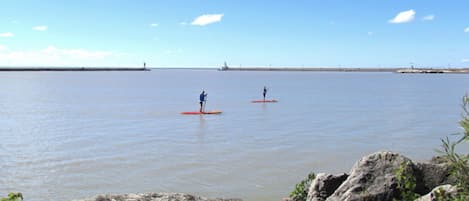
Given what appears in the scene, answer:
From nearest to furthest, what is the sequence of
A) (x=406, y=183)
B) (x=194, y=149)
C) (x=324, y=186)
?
(x=406, y=183), (x=324, y=186), (x=194, y=149)

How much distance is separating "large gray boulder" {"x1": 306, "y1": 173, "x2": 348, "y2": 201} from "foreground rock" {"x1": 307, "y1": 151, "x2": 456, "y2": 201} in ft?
2.03

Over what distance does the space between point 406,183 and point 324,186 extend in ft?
4.53

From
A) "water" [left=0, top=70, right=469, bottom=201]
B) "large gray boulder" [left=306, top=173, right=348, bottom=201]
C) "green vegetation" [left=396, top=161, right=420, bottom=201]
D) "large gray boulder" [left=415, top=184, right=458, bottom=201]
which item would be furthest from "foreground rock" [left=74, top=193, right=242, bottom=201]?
"water" [left=0, top=70, right=469, bottom=201]

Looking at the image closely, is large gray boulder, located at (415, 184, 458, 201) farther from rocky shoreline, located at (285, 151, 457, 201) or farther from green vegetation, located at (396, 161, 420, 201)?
rocky shoreline, located at (285, 151, 457, 201)

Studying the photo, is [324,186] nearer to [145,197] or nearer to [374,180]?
[374,180]

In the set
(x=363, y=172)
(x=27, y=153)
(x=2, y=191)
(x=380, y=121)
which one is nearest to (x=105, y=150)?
(x=27, y=153)

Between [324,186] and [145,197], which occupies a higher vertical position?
[145,197]

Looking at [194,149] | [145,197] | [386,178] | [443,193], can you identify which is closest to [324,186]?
[386,178]

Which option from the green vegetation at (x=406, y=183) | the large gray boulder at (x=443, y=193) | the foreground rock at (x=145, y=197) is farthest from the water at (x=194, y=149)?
the foreground rock at (x=145, y=197)

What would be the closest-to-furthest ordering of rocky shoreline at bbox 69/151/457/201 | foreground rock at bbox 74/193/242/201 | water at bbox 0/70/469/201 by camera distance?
foreground rock at bbox 74/193/242/201 < rocky shoreline at bbox 69/151/457/201 < water at bbox 0/70/469/201

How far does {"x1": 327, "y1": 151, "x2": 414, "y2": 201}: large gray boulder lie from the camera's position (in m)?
6.04

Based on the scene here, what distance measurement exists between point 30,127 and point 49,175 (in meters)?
12.4

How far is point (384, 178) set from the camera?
20.5 feet

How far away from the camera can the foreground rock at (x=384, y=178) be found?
6.06 m
